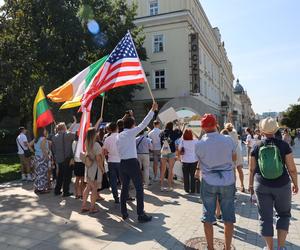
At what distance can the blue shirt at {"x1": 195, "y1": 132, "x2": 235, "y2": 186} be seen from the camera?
4938 mm

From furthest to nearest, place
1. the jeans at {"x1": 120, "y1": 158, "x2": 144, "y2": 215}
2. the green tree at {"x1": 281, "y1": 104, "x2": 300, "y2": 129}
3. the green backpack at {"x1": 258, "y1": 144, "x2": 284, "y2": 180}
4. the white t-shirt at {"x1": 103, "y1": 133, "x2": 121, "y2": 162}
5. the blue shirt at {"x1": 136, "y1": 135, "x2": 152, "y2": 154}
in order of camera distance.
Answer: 1. the green tree at {"x1": 281, "y1": 104, "x2": 300, "y2": 129}
2. the blue shirt at {"x1": 136, "y1": 135, "x2": 152, "y2": 154}
3. the white t-shirt at {"x1": 103, "y1": 133, "x2": 121, "y2": 162}
4. the jeans at {"x1": 120, "y1": 158, "x2": 144, "y2": 215}
5. the green backpack at {"x1": 258, "y1": 144, "x2": 284, "y2": 180}

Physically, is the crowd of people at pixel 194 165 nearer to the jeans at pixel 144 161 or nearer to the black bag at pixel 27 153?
the jeans at pixel 144 161

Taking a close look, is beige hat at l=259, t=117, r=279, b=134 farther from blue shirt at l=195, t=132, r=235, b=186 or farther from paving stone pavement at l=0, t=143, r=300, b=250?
paving stone pavement at l=0, t=143, r=300, b=250

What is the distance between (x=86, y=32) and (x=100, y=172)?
19.6 m

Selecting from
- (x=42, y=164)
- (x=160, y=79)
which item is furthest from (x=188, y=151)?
(x=160, y=79)

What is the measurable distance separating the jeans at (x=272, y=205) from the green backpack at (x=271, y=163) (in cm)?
20

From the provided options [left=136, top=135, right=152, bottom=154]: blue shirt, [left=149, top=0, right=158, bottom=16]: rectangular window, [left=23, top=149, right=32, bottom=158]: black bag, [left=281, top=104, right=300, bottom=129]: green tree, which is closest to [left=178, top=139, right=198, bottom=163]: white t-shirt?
[left=136, top=135, right=152, bottom=154]: blue shirt

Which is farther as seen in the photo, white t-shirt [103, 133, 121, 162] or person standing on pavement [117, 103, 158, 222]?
white t-shirt [103, 133, 121, 162]

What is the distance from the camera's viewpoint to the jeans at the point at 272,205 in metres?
4.70

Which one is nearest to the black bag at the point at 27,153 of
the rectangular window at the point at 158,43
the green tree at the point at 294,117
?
the rectangular window at the point at 158,43

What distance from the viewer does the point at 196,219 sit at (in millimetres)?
6945

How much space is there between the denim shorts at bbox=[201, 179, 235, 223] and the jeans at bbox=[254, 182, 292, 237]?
1.20 feet

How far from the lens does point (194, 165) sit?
949 cm

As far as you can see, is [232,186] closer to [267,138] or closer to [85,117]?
[267,138]
